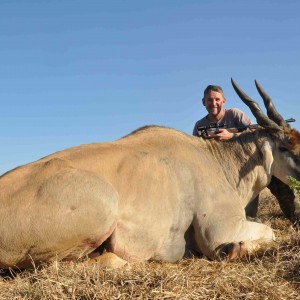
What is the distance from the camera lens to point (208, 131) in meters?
7.18

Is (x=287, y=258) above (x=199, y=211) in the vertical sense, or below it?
below

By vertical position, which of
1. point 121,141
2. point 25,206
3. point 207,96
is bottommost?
point 25,206

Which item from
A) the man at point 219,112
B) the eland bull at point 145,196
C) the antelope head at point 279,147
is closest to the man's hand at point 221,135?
the eland bull at point 145,196

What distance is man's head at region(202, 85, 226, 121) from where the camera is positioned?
843 cm

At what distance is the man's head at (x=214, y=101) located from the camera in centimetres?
843

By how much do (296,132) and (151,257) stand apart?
8.95ft

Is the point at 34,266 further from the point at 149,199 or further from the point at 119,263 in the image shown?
the point at 149,199

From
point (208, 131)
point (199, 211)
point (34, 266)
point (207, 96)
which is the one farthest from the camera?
point (207, 96)

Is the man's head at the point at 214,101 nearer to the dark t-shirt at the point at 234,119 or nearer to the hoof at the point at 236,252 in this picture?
the dark t-shirt at the point at 234,119

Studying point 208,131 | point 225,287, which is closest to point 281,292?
point 225,287

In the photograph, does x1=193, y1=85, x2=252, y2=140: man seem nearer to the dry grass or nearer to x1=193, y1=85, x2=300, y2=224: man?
x1=193, y1=85, x2=300, y2=224: man

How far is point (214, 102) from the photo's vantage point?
8.43 meters

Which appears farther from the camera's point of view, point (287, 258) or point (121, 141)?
point (121, 141)

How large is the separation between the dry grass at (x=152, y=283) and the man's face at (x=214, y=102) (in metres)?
4.45
